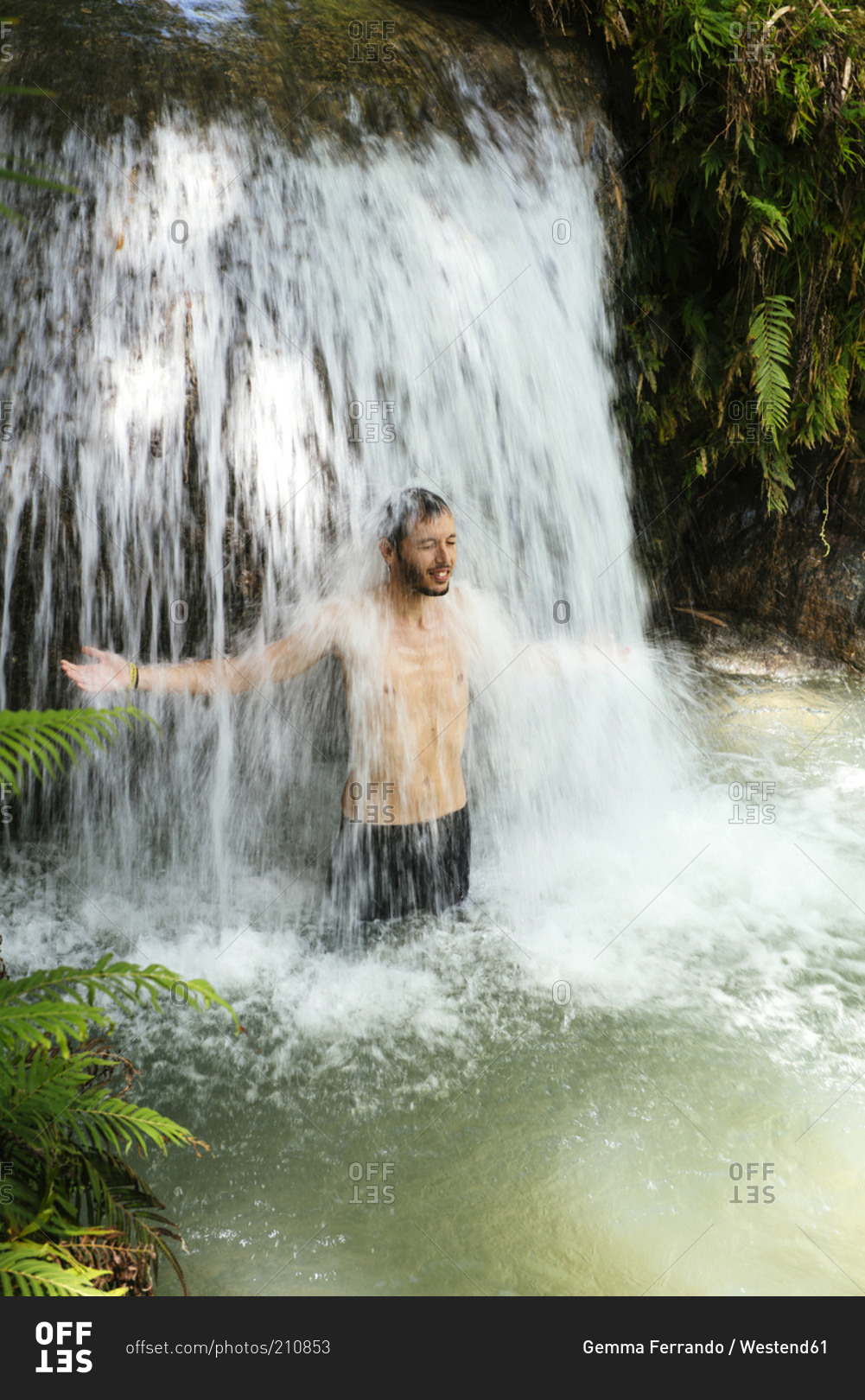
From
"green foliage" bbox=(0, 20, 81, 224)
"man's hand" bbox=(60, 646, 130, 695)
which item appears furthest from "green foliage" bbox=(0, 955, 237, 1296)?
"man's hand" bbox=(60, 646, 130, 695)

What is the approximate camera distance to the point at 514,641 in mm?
4168

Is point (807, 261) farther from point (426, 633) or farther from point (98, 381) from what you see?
point (98, 381)

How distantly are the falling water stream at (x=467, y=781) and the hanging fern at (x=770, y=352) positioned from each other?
31.3 inches

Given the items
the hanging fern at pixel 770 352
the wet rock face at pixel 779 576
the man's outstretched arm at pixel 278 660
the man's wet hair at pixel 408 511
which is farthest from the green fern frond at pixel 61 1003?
the wet rock face at pixel 779 576

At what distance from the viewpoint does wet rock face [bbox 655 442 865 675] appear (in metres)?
6.01

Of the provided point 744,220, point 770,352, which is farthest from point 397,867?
point 744,220

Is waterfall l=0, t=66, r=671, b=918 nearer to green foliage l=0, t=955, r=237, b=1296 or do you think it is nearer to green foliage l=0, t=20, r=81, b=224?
green foliage l=0, t=20, r=81, b=224

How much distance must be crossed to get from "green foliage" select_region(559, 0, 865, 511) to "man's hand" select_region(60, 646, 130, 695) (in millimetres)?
3545

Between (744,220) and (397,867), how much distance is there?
12.5ft

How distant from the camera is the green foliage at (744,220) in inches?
194

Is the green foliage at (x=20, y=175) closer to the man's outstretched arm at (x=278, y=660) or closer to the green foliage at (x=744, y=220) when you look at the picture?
the man's outstretched arm at (x=278, y=660)

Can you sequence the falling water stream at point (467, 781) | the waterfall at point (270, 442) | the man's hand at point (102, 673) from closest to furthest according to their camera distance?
the falling water stream at point (467, 781), the man's hand at point (102, 673), the waterfall at point (270, 442)

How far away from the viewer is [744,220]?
507 centimetres
